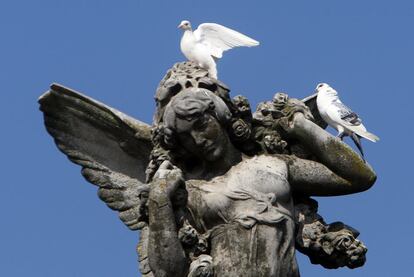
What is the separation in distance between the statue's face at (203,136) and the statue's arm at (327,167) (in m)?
0.84

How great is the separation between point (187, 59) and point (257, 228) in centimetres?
241

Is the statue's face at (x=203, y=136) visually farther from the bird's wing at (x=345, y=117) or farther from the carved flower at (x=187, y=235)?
the bird's wing at (x=345, y=117)

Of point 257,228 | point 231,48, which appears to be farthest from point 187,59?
point 257,228

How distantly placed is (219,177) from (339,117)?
1.58m

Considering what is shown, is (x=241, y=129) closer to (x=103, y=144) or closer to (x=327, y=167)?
(x=327, y=167)

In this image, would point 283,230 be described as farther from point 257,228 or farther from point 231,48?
point 231,48

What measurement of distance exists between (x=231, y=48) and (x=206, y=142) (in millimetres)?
1732

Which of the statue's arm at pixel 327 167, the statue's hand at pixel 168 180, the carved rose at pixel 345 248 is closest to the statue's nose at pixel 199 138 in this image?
the statue's hand at pixel 168 180

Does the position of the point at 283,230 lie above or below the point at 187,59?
below

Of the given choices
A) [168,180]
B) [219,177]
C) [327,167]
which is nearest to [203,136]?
[219,177]

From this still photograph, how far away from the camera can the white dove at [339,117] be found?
1190 inches

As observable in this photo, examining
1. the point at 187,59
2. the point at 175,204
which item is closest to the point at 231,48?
the point at 187,59

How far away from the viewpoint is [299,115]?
29812mm

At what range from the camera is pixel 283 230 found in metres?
29.0
